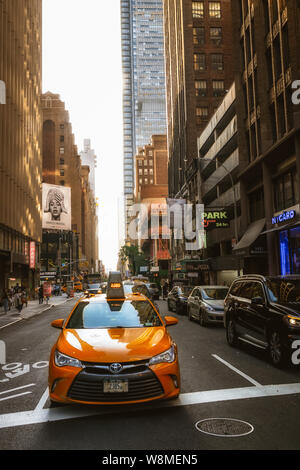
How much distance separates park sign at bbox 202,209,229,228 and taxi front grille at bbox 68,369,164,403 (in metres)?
29.5

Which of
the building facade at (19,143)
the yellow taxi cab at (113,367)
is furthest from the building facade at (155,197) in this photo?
the yellow taxi cab at (113,367)

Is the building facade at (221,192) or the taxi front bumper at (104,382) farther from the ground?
the building facade at (221,192)

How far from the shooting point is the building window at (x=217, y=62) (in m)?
59.3

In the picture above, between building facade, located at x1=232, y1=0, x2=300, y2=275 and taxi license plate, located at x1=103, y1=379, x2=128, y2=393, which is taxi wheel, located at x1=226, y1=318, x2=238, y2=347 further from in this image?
building facade, located at x1=232, y1=0, x2=300, y2=275

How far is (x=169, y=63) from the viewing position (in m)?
78.6

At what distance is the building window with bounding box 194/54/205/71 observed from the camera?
59.0 meters

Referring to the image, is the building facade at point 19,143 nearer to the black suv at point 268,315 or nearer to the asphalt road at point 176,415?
the black suv at point 268,315

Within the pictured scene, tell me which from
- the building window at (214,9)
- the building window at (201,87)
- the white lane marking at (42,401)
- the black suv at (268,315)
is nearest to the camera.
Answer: the white lane marking at (42,401)

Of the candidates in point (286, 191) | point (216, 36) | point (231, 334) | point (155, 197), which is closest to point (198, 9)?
point (216, 36)

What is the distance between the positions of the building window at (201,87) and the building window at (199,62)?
2.02 m

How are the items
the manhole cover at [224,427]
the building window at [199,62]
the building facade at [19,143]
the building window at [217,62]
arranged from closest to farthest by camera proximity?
the manhole cover at [224,427] → the building facade at [19,143] → the building window at [199,62] → the building window at [217,62]

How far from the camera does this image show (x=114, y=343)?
5.67 meters

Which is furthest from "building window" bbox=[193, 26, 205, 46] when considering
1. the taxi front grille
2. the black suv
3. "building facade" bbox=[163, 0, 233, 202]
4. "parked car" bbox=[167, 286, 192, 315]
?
the taxi front grille

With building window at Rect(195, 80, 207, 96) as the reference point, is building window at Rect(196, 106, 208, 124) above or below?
below
